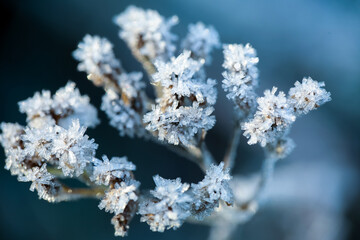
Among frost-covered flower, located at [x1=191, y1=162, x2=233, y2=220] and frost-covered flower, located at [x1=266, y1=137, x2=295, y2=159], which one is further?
frost-covered flower, located at [x1=266, y1=137, x2=295, y2=159]

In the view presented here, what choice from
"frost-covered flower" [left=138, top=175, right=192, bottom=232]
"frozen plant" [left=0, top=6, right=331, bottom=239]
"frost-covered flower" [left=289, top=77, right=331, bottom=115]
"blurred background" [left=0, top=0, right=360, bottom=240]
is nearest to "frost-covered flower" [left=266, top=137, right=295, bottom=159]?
"frozen plant" [left=0, top=6, right=331, bottom=239]

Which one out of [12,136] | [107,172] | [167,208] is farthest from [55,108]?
[167,208]

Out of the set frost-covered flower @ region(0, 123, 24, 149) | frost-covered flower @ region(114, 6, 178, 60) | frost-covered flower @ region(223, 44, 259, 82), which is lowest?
frost-covered flower @ region(0, 123, 24, 149)

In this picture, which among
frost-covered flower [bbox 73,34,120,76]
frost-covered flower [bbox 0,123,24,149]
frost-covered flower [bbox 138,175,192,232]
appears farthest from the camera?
frost-covered flower [bbox 73,34,120,76]

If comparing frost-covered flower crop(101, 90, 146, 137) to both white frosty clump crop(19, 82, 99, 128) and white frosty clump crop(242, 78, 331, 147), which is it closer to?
white frosty clump crop(19, 82, 99, 128)

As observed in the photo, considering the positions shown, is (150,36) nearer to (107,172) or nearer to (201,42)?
(201,42)

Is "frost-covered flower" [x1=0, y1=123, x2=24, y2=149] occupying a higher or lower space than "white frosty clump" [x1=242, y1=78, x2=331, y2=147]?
lower

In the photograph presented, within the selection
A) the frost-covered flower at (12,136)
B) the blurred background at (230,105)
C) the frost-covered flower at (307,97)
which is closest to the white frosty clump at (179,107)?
the frost-covered flower at (307,97)

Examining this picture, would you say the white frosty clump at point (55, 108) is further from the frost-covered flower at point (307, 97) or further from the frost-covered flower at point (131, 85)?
the frost-covered flower at point (307, 97)
